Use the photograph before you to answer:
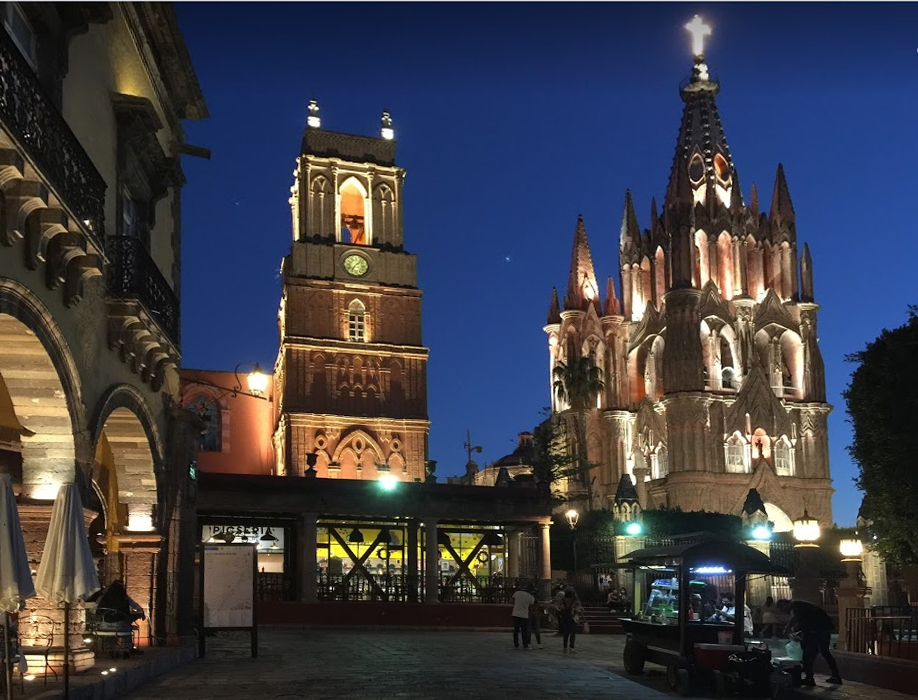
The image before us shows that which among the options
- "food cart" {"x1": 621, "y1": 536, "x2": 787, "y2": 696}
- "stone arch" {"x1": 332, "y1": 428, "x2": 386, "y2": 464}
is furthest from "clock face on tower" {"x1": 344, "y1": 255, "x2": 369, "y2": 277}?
"food cart" {"x1": 621, "y1": 536, "x2": 787, "y2": 696}

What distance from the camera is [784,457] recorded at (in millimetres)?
74688

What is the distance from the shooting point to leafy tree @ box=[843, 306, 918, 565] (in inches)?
914

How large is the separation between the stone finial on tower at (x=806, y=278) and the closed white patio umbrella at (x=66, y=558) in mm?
70144

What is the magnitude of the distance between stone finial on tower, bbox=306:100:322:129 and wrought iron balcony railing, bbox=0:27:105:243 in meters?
50.1

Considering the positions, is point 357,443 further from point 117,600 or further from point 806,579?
point 117,600


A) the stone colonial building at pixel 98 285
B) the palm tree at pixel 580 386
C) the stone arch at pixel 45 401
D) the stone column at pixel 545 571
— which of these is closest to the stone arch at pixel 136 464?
the stone colonial building at pixel 98 285

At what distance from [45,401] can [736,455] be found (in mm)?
63123

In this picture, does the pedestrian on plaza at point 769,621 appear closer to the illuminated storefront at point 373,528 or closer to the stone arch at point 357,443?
the illuminated storefront at point 373,528

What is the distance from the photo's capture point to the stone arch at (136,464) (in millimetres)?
19953

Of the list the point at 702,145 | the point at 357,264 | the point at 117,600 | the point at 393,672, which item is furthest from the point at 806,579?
the point at 702,145

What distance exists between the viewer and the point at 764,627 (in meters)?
29.3

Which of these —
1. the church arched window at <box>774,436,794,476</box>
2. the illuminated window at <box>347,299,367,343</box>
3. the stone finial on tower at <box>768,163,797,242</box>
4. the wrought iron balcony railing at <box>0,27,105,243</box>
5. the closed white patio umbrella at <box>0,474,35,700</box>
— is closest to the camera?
the wrought iron balcony railing at <box>0,27,105,243</box>

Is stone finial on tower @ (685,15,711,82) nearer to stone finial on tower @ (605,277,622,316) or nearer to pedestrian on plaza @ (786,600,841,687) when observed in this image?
stone finial on tower @ (605,277,622,316)

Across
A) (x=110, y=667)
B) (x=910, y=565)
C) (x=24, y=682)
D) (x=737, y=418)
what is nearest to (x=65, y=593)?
(x=24, y=682)
